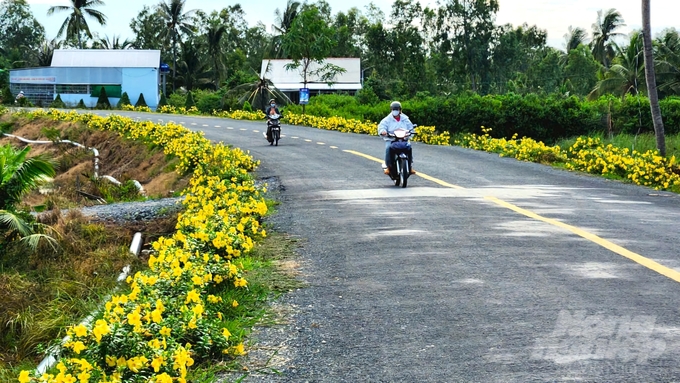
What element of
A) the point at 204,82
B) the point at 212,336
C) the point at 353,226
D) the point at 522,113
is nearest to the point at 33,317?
the point at 353,226

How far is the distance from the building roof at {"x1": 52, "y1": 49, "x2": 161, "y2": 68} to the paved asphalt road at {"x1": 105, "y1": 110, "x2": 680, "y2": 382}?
61034 millimetres

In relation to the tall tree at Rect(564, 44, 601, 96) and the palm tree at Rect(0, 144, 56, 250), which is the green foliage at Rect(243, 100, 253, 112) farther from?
the palm tree at Rect(0, 144, 56, 250)

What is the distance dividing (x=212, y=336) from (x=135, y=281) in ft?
4.27

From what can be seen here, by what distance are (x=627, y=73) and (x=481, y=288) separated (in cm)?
5231

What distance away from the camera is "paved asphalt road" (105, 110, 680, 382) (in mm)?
5297

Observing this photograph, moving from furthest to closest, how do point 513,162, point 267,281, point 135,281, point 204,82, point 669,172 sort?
point 204,82 < point 513,162 < point 669,172 < point 267,281 < point 135,281

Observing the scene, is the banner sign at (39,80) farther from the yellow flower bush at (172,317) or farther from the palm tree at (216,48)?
the yellow flower bush at (172,317)

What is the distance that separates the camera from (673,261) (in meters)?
8.24

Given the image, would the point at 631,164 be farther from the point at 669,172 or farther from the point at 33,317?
the point at 33,317

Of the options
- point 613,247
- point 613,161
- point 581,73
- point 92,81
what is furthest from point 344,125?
point 581,73

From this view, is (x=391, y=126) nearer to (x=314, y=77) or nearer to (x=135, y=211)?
(x=135, y=211)

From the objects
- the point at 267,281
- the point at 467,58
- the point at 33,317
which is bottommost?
the point at 33,317

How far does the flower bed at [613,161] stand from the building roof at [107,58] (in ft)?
170

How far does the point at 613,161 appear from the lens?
19812mm
